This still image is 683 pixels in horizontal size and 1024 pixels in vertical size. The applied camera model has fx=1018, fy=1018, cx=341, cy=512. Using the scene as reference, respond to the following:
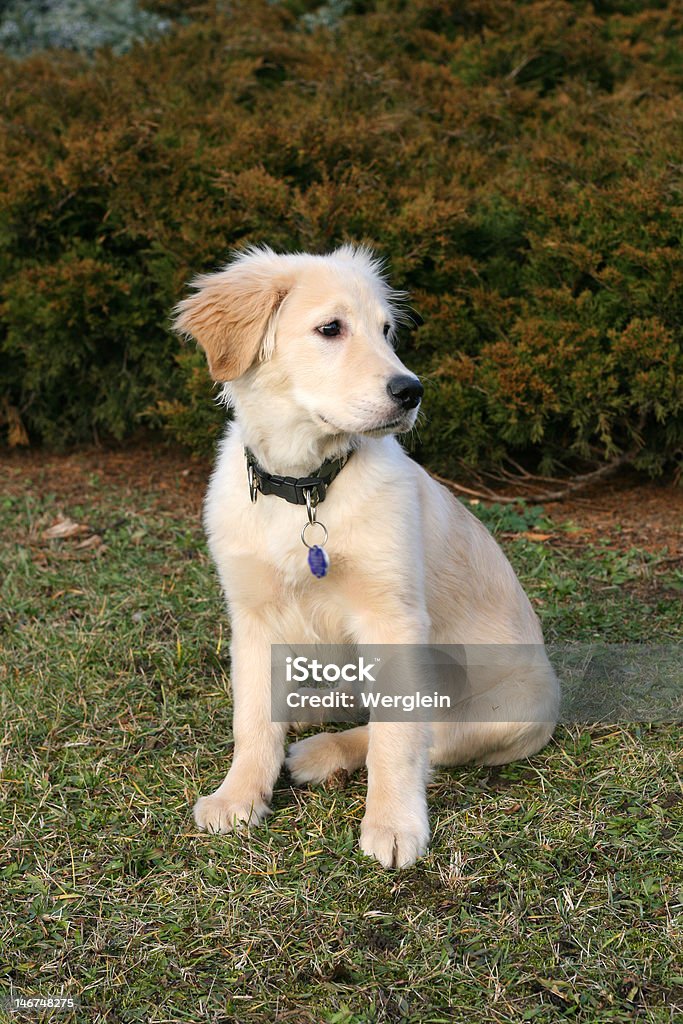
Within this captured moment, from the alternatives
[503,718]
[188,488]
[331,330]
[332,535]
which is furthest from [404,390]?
[188,488]

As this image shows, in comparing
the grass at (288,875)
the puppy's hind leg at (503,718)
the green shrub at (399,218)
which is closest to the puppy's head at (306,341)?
the puppy's hind leg at (503,718)

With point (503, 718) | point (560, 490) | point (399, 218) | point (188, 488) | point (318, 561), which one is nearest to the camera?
point (318, 561)

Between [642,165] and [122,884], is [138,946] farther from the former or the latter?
[642,165]

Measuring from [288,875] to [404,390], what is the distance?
127 cm

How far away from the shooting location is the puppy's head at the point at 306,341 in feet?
8.69

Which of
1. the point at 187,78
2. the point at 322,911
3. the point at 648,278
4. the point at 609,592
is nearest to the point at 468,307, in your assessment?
the point at 648,278

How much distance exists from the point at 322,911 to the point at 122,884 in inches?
20.6

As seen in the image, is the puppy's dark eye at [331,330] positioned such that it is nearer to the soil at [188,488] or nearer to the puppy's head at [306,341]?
the puppy's head at [306,341]

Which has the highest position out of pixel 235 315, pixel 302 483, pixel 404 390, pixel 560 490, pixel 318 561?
pixel 235 315

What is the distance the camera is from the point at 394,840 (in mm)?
2609

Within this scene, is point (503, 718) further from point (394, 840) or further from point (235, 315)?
point (235, 315)

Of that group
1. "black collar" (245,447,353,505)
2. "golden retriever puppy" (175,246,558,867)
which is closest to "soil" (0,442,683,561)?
"golden retriever puppy" (175,246,558,867)

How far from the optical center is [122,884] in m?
2.56

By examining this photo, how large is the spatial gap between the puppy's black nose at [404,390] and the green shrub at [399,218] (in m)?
2.34
